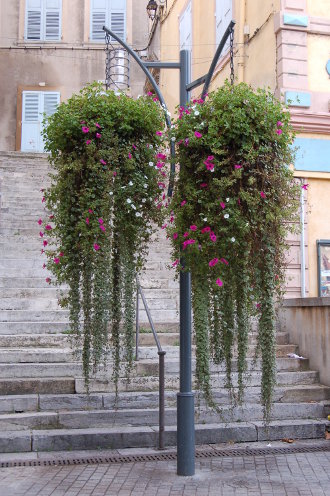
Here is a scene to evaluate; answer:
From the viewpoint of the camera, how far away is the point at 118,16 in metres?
23.0

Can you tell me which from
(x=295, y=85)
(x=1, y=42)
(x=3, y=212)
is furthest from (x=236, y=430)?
(x=1, y=42)

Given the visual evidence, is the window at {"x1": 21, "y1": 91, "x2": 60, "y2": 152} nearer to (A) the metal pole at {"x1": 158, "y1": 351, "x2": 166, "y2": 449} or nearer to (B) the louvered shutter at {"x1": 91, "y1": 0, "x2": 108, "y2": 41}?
(B) the louvered shutter at {"x1": 91, "y1": 0, "x2": 108, "y2": 41}

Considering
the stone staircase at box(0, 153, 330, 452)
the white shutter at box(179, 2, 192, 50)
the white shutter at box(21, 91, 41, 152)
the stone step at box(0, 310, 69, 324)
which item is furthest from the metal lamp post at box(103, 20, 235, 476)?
the white shutter at box(21, 91, 41, 152)

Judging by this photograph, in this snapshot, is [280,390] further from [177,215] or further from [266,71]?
[266,71]

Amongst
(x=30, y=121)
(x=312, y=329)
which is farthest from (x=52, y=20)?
(x=312, y=329)

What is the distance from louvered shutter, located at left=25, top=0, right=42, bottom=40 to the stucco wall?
16.7m

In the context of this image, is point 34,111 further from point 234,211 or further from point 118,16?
point 234,211

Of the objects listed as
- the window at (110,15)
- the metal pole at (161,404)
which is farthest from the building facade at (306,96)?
the window at (110,15)

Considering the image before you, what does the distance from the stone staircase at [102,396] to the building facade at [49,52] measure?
538 inches

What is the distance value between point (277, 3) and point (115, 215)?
650cm

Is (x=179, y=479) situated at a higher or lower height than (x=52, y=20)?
lower

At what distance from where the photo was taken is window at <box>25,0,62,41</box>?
74.3 feet

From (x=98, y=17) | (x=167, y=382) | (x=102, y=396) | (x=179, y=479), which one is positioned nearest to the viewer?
(x=179, y=479)

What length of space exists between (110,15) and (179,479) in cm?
1993
